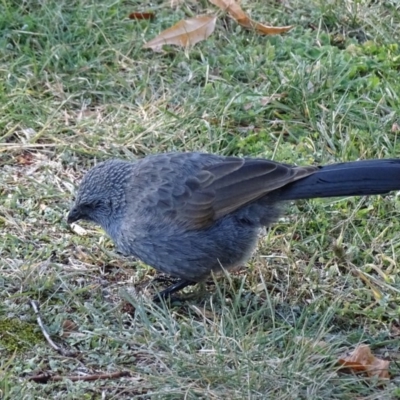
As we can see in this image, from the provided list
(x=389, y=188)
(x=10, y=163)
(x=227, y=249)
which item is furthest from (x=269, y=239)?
(x=10, y=163)

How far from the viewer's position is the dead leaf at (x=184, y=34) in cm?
780

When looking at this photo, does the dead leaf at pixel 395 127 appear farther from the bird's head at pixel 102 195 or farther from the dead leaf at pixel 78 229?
the dead leaf at pixel 78 229

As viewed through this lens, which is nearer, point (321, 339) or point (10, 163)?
point (321, 339)

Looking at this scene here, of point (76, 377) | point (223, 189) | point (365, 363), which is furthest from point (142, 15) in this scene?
point (365, 363)

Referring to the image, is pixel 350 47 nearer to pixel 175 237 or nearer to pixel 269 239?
pixel 269 239

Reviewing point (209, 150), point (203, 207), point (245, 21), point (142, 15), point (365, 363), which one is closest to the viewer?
point (365, 363)

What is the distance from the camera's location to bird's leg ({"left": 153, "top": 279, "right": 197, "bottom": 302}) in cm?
559

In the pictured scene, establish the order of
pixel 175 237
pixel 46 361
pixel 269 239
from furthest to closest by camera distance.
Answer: pixel 269 239 < pixel 175 237 < pixel 46 361

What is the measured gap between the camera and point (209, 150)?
22.5 ft

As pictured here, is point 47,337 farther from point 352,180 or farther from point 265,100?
point 265,100

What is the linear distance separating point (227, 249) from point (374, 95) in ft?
7.44

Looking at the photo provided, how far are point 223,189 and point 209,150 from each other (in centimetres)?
130

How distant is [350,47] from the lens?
7668 millimetres

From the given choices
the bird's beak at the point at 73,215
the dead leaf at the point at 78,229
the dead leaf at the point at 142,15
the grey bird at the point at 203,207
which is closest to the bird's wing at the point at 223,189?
the grey bird at the point at 203,207
